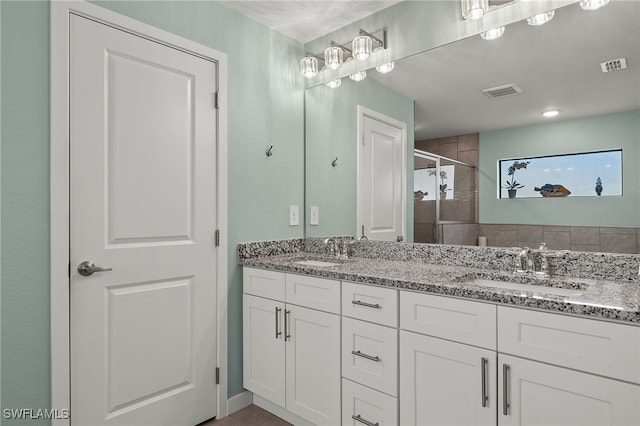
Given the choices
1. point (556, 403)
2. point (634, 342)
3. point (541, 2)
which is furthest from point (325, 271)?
point (541, 2)

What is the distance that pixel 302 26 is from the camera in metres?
2.47

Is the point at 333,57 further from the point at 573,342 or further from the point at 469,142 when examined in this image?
the point at 573,342

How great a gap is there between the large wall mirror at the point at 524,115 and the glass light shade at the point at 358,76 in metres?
0.04

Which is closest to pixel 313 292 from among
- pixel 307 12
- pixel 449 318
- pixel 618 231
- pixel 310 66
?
pixel 449 318

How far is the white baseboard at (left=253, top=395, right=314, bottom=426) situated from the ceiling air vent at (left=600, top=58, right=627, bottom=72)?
215 cm

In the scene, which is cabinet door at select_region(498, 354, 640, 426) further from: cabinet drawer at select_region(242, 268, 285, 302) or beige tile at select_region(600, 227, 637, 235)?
cabinet drawer at select_region(242, 268, 285, 302)

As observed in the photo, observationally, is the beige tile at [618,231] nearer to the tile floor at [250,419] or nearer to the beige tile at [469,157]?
the beige tile at [469,157]

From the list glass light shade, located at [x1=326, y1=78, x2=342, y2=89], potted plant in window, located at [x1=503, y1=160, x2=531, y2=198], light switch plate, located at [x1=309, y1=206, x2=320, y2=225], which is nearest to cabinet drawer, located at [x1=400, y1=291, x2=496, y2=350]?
potted plant in window, located at [x1=503, y1=160, x2=531, y2=198]

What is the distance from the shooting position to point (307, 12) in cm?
231

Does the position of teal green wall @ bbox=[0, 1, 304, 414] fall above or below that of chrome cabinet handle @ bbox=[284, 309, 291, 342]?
above

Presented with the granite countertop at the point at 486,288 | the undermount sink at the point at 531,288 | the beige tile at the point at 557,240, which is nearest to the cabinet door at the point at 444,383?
the granite countertop at the point at 486,288

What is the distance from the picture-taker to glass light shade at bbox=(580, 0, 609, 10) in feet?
5.09

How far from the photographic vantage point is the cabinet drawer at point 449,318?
1.33 m

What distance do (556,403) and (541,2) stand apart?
1638 mm
